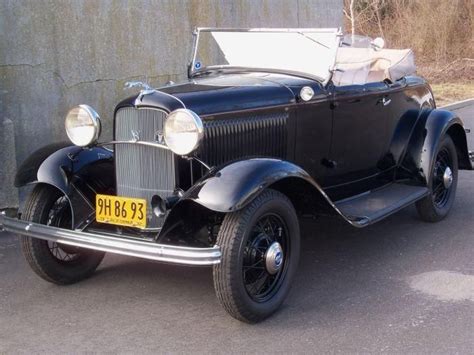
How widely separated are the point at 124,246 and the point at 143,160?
72 centimetres

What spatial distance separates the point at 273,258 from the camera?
4254 millimetres

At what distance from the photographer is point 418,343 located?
3.88 m

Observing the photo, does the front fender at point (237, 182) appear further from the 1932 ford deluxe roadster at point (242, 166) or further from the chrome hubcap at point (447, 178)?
the chrome hubcap at point (447, 178)

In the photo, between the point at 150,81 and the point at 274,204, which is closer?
the point at 274,204

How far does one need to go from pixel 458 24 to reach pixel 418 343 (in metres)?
19.2

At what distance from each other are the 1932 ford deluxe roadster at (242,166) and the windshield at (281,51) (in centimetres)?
1

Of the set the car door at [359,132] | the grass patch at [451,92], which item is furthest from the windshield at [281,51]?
the grass patch at [451,92]

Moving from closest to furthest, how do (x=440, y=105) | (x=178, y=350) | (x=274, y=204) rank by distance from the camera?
(x=178, y=350) → (x=274, y=204) → (x=440, y=105)

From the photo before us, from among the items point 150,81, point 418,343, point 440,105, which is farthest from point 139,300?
point 440,105

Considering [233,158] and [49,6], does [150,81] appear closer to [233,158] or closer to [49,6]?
[49,6]

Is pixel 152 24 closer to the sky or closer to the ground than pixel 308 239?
closer to the sky

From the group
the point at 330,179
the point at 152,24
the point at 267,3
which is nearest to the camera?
the point at 330,179

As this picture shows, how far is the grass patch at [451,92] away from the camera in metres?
14.5

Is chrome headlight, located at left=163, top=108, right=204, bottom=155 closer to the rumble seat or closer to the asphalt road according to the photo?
the asphalt road
